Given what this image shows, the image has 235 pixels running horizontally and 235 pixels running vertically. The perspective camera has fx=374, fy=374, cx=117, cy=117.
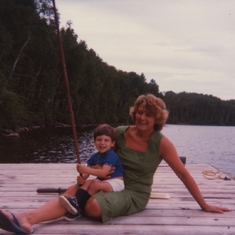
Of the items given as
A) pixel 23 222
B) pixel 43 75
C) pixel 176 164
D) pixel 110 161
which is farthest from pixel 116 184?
pixel 43 75

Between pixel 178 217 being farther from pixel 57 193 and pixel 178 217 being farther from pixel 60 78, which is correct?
pixel 60 78

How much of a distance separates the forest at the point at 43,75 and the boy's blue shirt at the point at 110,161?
2377 centimetres

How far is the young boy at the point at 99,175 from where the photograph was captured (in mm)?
3087

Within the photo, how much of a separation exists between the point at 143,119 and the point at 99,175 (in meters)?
0.63

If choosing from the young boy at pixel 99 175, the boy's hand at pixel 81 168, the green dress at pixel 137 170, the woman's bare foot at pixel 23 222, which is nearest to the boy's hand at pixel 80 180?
the young boy at pixel 99 175

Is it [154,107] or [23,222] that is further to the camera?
[154,107]

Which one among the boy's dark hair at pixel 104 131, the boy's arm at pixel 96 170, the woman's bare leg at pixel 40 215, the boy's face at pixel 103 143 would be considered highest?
the boy's dark hair at pixel 104 131

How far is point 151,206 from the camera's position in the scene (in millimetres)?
3756

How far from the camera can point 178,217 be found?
340 cm

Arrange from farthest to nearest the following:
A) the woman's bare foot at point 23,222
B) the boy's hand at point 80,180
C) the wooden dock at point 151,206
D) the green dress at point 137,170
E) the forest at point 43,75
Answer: the forest at point 43,75, the green dress at point 137,170, the boy's hand at point 80,180, the wooden dock at point 151,206, the woman's bare foot at point 23,222

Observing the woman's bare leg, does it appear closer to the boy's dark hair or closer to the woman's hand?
the boy's dark hair

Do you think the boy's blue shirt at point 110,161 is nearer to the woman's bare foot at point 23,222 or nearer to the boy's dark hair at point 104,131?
the boy's dark hair at point 104,131

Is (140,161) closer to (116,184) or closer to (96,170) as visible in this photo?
(116,184)

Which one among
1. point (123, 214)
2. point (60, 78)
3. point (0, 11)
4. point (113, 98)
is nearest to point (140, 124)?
point (123, 214)
